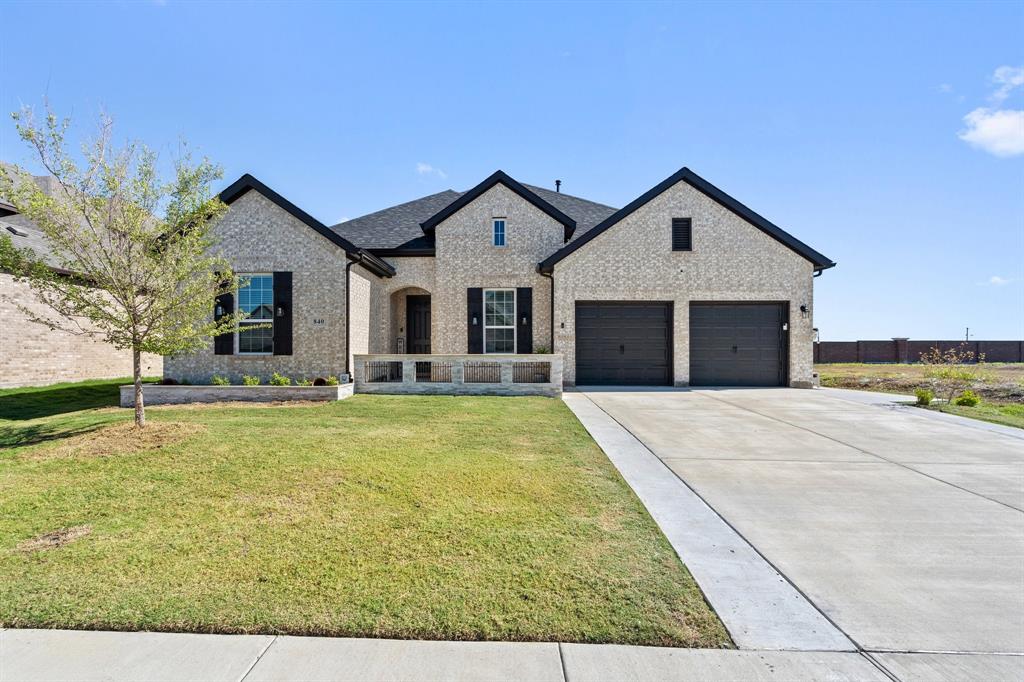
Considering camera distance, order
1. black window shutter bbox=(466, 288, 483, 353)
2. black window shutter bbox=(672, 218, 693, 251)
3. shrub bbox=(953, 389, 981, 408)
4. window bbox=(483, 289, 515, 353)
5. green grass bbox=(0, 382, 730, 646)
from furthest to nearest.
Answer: window bbox=(483, 289, 515, 353) < black window shutter bbox=(466, 288, 483, 353) < black window shutter bbox=(672, 218, 693, 251) < shrub bbox=(953, 389, 981, 408) < green grass bbox=(0, 382, 730, 646)

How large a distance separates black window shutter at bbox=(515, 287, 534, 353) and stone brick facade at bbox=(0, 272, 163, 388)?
10822mm

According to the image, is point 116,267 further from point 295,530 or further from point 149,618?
point 149,618

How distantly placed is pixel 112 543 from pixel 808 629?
190 inches

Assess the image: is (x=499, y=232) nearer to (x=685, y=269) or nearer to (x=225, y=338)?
(x=685, y=269)

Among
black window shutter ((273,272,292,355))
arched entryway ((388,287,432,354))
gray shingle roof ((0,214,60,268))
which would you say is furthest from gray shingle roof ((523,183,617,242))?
gray shingle roof ((0,214,60,268))

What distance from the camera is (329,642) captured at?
2.38 metres

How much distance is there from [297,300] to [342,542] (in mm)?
10090

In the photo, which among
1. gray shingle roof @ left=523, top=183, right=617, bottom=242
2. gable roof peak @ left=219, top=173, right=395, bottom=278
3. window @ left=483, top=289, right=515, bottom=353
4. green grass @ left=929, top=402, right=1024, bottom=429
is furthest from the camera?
gray shingle roof @ left=523, top=183, right=617, bottom=242

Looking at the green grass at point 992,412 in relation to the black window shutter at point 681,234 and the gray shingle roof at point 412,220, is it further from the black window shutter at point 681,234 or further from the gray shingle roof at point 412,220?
the gray shingle roof at point 412,220

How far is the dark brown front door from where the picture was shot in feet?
51.2

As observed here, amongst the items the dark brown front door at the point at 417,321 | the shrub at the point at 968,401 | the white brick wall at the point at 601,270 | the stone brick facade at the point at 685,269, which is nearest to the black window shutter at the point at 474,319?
the white brick wall at the point at 601,270

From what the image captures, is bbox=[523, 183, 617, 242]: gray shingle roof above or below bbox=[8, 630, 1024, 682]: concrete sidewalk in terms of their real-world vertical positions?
above

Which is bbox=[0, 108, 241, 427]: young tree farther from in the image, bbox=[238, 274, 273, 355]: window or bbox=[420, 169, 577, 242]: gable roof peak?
bbox=[420, 169, 577, 242]: gable roof peak

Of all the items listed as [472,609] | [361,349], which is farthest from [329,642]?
[361,349]
